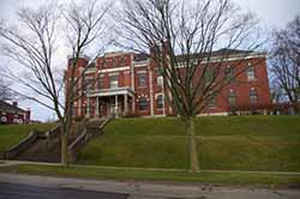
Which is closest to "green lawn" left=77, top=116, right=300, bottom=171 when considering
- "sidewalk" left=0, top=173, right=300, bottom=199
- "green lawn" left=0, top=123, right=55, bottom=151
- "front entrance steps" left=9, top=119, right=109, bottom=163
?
"front entrance steps" left=9, top=119, right=109, bottom=163

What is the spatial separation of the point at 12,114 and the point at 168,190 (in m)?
55.0

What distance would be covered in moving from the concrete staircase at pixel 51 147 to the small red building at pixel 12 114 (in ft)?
99.7

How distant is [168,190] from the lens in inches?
355

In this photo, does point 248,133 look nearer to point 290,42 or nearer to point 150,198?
point 290,42

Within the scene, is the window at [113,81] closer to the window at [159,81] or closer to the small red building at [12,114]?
the window at [159,81]

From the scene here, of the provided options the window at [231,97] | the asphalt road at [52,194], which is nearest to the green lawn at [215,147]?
the asphalt road at [52,194]

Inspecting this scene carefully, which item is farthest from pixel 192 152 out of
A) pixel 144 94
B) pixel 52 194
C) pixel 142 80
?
pixel 142 80

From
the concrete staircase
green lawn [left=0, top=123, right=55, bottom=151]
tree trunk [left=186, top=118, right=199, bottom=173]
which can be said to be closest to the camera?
tree trunk [left=186, top=118, right=199, bottom=173]

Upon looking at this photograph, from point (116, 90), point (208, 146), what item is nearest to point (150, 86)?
point (116, 90)

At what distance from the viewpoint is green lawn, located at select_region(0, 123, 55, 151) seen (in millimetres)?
25034

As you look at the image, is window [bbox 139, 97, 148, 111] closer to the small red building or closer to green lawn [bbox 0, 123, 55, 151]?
green lawn [bbox 0, 123, 55, 151]

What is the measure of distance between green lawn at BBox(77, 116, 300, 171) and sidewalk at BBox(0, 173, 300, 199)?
741 centimetres

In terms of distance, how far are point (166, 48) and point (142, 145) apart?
9604mm

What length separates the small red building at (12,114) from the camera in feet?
171
